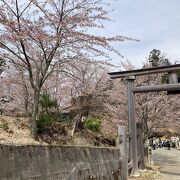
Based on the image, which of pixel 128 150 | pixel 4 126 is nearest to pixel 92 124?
pixel 128 150

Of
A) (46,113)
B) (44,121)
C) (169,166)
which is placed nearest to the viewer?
(44,121)

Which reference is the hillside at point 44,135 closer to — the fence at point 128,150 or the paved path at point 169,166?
the fence at point 128,150

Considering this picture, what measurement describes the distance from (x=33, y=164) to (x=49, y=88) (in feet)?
45.0

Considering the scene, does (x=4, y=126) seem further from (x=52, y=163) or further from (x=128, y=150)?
(x=52, y=163)

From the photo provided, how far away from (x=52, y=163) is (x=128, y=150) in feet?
24.1

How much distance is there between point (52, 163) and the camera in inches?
186

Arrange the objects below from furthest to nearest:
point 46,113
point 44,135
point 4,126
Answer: point 46,113, point 44,135, point 4,126

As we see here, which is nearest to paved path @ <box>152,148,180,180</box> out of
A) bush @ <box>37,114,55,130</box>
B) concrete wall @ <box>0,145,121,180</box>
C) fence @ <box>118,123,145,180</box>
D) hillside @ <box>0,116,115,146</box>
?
fence @ <box>118,123,145,180</box>

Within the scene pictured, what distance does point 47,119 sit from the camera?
43.0 feet

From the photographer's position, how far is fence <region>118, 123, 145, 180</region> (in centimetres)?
984

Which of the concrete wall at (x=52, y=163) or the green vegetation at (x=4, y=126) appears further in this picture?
the green vegetation at (x=4, y=126)

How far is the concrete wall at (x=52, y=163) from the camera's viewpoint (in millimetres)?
3863

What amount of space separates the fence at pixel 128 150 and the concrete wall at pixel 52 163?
8.71 ft

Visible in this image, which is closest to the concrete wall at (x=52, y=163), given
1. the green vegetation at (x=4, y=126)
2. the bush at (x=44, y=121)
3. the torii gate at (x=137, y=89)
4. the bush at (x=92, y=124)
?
the green vegetation at (x=4, y=126)
